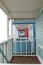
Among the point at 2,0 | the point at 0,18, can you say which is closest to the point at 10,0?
the point at 2,0

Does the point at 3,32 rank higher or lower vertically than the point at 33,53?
higher

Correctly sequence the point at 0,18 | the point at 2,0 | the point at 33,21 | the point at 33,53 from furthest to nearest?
the point at 33,21
the point at 33,53
the point at 0,18
the point at 2,0

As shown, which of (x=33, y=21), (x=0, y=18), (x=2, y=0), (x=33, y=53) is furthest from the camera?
(x=33, y=21)

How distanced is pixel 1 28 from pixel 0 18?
459 mm

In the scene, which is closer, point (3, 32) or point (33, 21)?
point (3, 32)

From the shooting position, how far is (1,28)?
19.9 feet

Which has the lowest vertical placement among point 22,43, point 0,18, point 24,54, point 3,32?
point 24,54

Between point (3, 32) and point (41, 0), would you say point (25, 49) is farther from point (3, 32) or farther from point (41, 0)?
point (41, 0)

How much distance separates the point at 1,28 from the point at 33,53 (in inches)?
123

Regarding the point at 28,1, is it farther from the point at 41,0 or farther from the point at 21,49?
the point at 21,49

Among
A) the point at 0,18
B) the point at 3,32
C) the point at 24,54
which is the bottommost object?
the point at 24,54

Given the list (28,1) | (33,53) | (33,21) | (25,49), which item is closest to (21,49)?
(25,49)

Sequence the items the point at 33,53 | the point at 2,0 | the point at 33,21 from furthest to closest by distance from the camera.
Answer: the point at 33,21
the point at 33,53
the point at 2,0

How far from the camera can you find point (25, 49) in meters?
8.42
